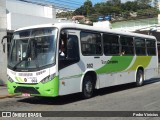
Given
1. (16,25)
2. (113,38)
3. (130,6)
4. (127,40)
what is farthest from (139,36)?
(130,6)

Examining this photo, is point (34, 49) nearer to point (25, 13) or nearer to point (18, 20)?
point (18, 20)

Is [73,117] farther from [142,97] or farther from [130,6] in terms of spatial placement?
[130,6]

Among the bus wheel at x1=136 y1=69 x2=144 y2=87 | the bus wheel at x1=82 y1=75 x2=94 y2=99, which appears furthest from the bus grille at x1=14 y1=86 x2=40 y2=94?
the bus wheel at x1=136 y1=69 x2=144 y2=87

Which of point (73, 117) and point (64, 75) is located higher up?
point (64, 75)

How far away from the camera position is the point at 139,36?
64.4 ft

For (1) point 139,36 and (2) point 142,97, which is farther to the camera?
(1) point 139,36

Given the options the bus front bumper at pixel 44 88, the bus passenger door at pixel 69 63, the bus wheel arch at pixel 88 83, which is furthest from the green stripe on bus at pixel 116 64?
the bus front bumper at pixel 44 88

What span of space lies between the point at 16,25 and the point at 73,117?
1250cm

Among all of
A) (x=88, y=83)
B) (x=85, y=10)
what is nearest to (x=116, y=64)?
(x=88, y=83)

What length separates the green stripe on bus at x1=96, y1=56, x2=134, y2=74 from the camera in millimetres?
15778

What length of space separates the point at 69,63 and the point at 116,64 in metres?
4.21

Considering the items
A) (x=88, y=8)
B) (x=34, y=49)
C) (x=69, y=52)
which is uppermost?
(x=88, y=8)

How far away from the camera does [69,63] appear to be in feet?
43.1

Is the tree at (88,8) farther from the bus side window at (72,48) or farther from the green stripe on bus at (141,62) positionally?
the bus side window at (72,48)
